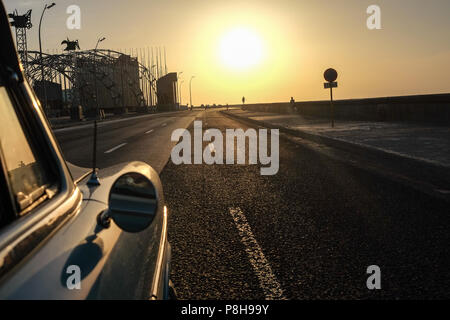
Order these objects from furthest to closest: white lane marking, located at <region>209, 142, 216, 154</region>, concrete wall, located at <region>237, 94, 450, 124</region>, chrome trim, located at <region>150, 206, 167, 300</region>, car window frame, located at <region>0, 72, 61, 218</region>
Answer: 1. concrete wall, located at <region>237, 94, 450, 124</region>
2. white lane marking, located at <region>209, 142, 216, 154</region>
3. chrome trim, located at <region>150, 206, 167, 300</region>
4. car window frame, located at <region>0, 72, 61, 218</region>

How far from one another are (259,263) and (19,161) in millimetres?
2754

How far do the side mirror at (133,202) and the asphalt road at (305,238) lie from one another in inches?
64.8

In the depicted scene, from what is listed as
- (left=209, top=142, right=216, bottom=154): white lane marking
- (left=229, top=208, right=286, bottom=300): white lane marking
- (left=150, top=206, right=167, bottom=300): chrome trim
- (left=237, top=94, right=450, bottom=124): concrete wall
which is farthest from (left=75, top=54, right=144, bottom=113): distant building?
(left=150, top=206, right=167, bottom=300): chrome trim

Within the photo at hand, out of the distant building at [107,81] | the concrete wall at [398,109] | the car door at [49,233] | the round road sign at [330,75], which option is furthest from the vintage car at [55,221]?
the distant building at [107,81]

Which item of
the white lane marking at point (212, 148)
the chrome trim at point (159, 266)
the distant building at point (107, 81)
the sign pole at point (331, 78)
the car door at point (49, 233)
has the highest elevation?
the distant building at point (107, 81)

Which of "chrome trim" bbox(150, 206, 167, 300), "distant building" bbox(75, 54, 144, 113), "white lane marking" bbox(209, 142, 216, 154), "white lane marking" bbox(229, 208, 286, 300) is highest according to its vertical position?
"distant building" bbox(75, 54, 144, 113)

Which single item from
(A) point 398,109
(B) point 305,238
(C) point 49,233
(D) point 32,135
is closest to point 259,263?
(B) point 305,238

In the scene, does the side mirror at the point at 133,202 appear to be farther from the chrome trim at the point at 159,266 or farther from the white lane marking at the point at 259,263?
the white lane marking at the point at 259,263

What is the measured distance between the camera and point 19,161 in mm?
1762

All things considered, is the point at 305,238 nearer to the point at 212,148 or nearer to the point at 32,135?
the point at 32,135

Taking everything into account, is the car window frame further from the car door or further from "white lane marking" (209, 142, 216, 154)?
"white lane marking" (209, 142, 216, 154)

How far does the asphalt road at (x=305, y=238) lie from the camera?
356 cm

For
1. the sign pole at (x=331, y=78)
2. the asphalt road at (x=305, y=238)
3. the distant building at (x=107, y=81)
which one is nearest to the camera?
the asphalt road at (x=305, y=238)

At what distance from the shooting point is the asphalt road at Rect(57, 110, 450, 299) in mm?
3564
